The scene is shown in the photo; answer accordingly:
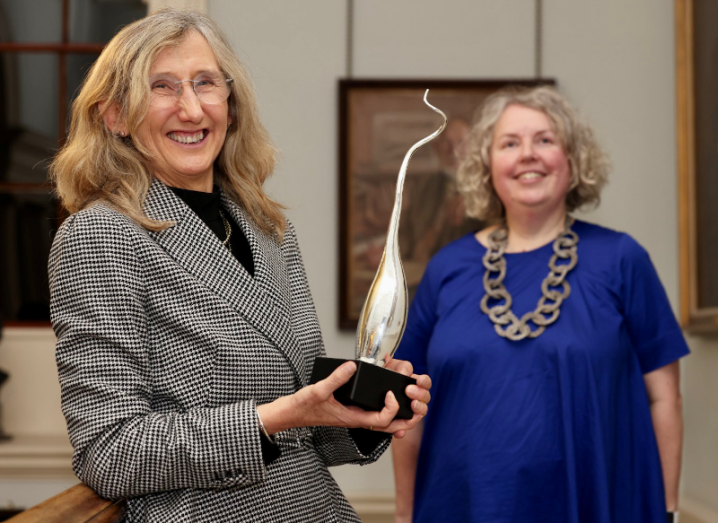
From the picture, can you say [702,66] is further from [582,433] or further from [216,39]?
[216,39]

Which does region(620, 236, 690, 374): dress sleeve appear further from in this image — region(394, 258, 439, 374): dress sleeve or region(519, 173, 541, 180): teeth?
region(394, 258, 439, 374): dress sleeve

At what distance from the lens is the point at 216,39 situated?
1.56 m

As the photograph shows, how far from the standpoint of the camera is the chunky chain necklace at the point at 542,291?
2.35 meters

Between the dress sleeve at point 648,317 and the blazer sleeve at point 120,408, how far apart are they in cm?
143

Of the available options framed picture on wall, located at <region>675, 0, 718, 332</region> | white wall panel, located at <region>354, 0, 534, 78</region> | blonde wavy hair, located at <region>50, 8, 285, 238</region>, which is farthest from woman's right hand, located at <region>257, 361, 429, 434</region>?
white wall panel, located at <region>354, 0, 534, 78</region>

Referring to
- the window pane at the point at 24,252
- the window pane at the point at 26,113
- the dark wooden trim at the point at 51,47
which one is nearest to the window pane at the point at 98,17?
the dark wooden trim at the point at 51,47

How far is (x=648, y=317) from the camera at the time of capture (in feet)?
7.78

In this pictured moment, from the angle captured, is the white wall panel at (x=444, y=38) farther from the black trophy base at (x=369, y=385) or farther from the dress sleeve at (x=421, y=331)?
the black trophy base at (x=369, y=385)

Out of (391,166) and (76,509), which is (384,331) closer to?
(76,509)

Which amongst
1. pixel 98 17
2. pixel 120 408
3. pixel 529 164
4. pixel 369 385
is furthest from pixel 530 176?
pixel 98 17

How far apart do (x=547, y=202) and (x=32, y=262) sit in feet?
9.35

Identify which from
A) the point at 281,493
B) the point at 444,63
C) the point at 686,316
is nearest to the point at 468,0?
the point at 444,63

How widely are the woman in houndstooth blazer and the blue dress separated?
0.79 metres

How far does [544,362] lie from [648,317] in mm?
338
